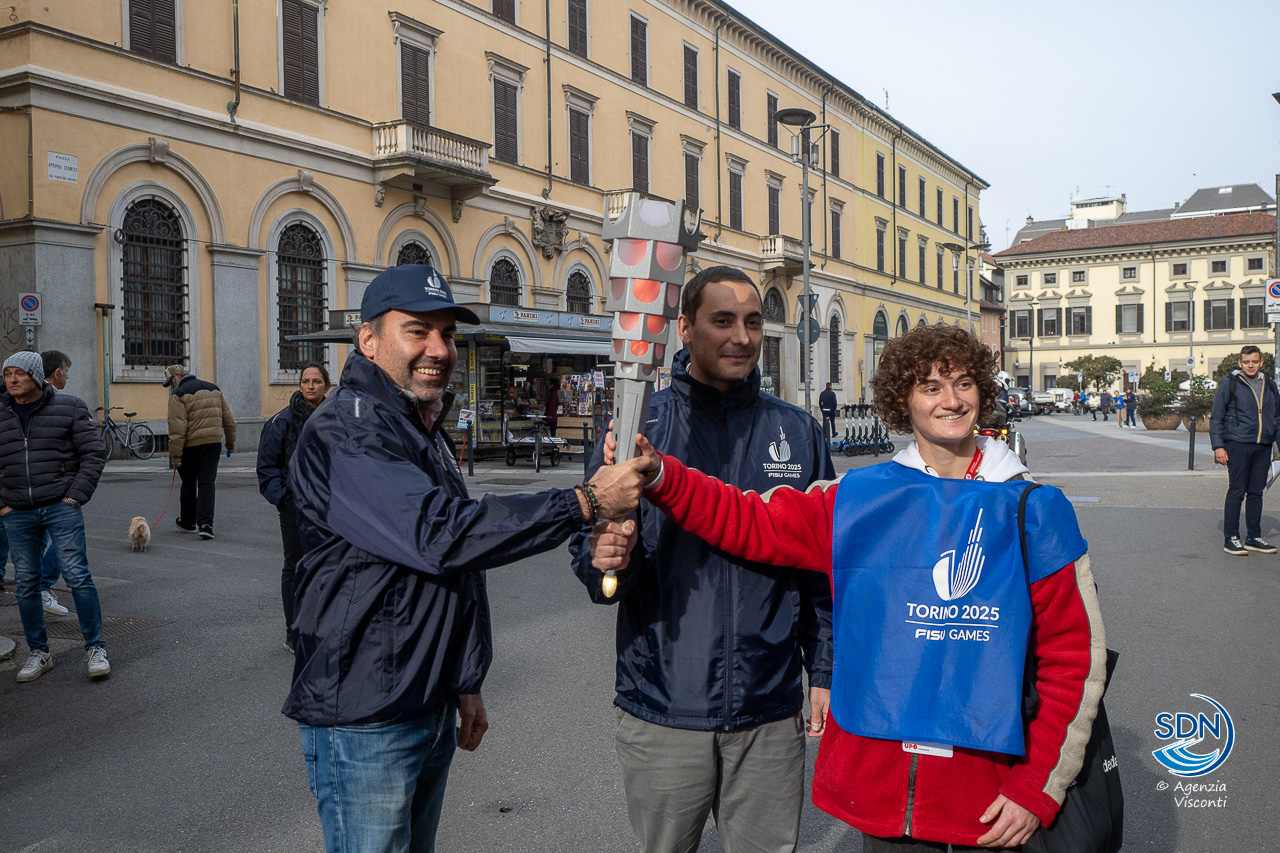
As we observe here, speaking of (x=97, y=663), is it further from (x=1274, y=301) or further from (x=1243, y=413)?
(x=1274, y=301)

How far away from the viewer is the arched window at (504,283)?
2714cm

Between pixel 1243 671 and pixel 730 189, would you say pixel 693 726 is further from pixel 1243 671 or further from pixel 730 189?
pixel 730 189

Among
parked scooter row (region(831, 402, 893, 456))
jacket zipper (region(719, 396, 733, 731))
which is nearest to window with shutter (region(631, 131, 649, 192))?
parked scooter row (region(831, 402, 893, 456))

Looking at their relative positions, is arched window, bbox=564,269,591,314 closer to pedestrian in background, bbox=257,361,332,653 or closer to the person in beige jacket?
the person in beige jacket

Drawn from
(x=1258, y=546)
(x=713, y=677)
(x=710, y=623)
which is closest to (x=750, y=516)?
(x=710, y=623)

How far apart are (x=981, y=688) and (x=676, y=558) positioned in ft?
2.55

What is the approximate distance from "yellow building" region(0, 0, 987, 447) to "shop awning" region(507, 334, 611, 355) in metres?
1.30

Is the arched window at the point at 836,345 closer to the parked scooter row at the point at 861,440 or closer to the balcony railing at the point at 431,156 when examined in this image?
the parked scooter row at the point at 861,440

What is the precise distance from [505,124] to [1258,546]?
22.7 meters

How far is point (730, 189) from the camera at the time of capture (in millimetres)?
38406

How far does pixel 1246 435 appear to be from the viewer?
29.9 ft

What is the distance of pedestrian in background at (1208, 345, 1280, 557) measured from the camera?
902 centimetres

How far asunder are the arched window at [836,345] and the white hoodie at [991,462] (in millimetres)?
44798

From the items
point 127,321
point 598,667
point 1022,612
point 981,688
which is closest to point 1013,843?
point 981,688
